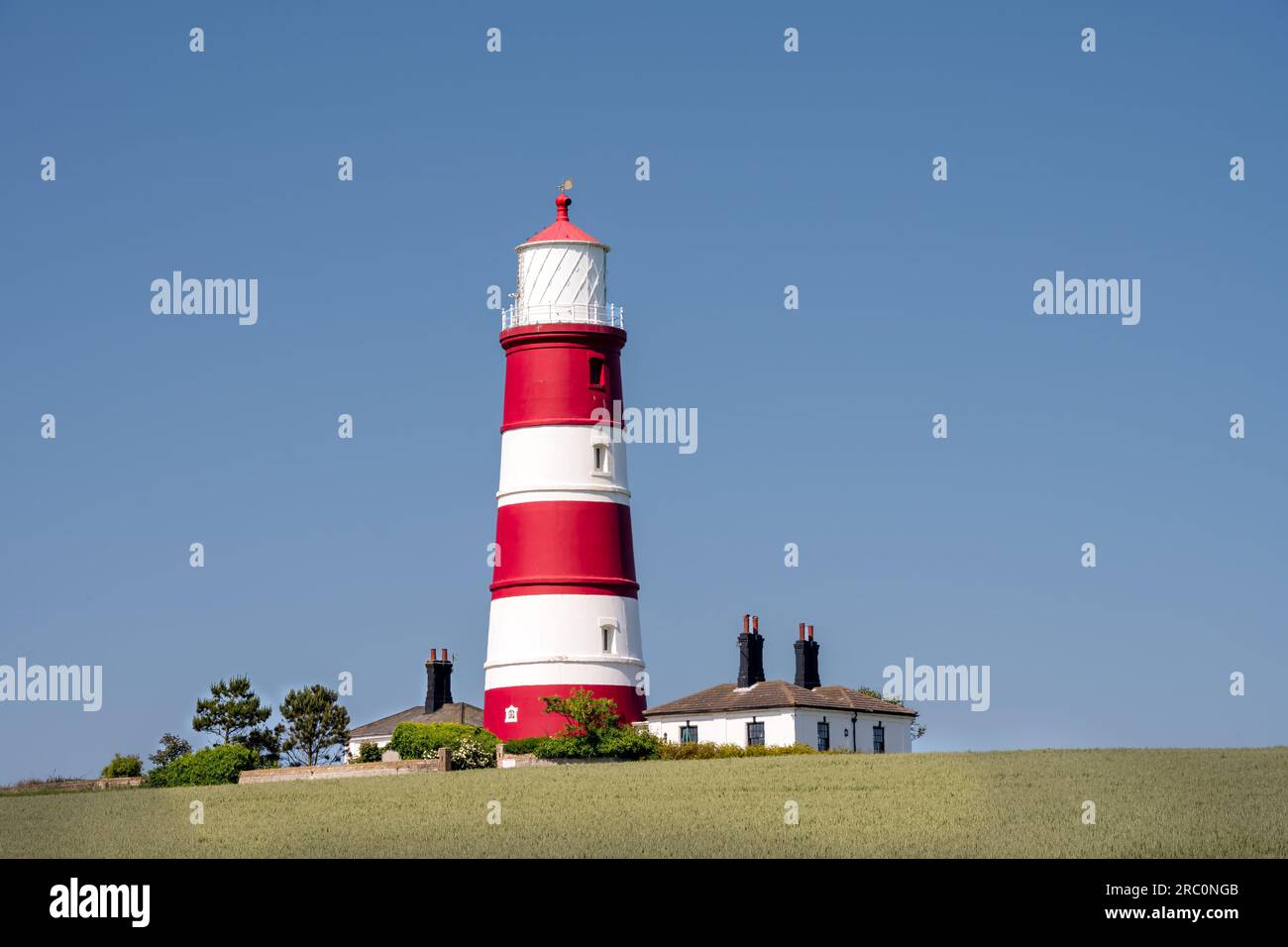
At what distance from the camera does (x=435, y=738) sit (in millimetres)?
62844

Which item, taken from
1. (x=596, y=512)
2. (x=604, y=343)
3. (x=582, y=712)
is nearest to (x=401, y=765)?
(x=582, y=712)

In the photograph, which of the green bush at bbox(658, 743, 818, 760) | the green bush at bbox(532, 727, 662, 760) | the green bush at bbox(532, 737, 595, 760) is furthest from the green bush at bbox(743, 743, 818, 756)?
the green bush at bbox(532, 737, 595, 760)

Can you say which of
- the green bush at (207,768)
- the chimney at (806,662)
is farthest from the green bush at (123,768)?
the chimney at (806,662)

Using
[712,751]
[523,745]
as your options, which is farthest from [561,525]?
[712,751]

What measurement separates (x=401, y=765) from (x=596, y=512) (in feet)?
31.8

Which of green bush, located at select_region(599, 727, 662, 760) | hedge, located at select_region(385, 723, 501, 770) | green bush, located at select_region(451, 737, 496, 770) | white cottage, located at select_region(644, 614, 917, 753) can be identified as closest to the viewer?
green bush, located at select_region(451, 737, 496, 770)

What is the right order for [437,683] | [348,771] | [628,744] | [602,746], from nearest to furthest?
[602,746] < [628,744] < [348,771] < [437,683]

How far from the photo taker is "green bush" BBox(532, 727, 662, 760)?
198 ft

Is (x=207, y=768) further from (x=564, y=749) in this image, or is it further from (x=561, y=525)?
(x=561, y=525)

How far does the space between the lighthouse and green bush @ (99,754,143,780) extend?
1342 cm

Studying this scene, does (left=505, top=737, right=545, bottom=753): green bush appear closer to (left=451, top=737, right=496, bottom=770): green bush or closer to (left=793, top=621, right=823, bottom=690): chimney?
(left=451, top=737, right=496, bottom=770): green bush

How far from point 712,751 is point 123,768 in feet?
66.5

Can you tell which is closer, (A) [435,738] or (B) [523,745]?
(B) [523,745]

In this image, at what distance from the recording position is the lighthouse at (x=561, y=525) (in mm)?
62125
